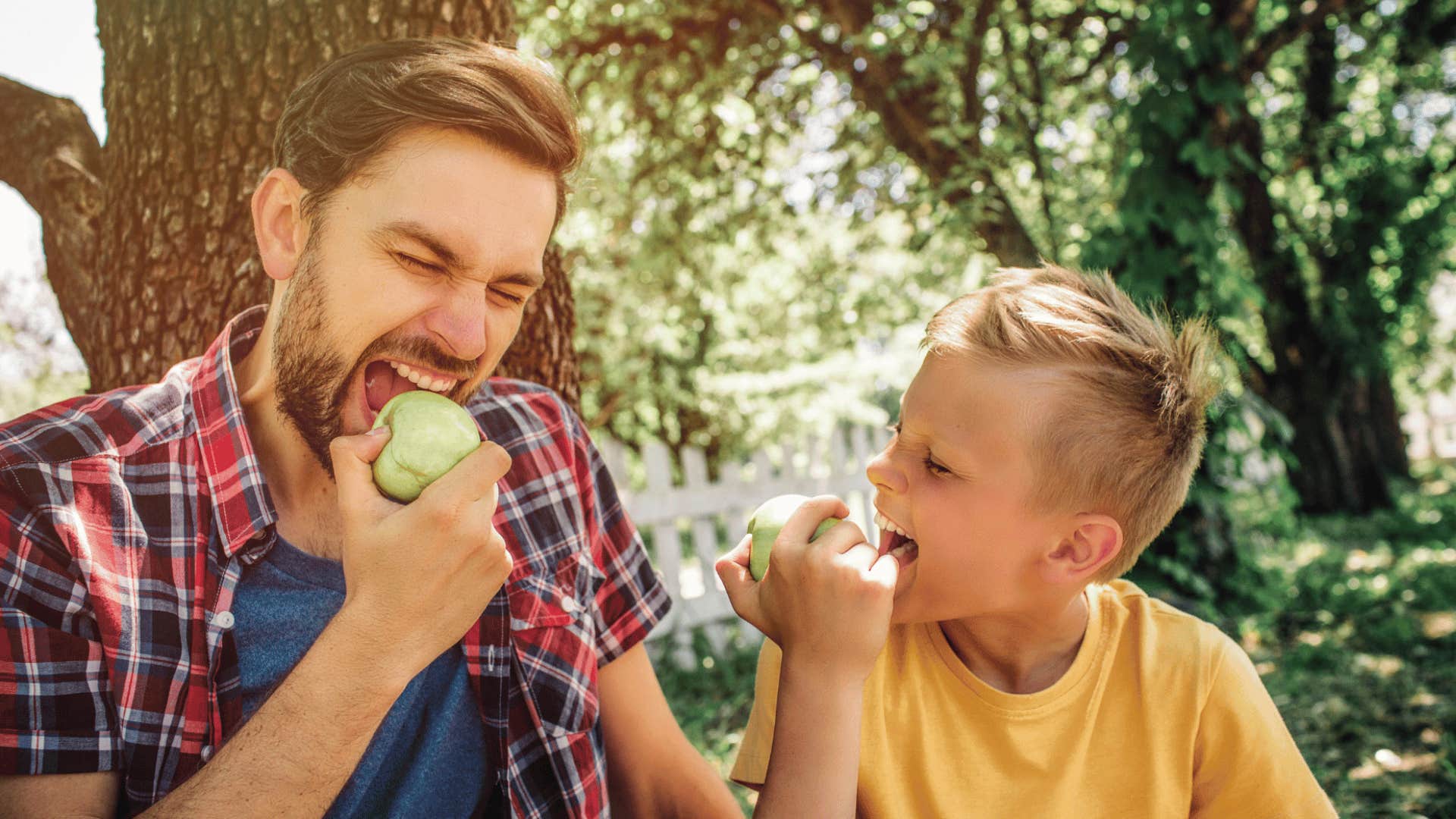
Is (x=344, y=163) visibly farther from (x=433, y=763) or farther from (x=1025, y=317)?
(x=1025, y=317)

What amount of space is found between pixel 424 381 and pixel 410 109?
0.52 metres

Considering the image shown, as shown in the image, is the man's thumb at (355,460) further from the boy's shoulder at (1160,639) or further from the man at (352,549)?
the boy's shoulder at (1160,639)

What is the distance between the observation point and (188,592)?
1.58m

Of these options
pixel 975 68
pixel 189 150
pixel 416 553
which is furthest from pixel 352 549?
pixel 975 68

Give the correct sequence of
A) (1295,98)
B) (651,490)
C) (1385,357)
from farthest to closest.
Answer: (1295,98) < (1385,357) < (651,490)

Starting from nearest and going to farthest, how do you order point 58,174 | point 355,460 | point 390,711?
point 355,460 → point 390,711 → point 58,174

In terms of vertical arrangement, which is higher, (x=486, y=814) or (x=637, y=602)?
(x=637, y=602)

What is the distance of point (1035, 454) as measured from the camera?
1841 millimetres

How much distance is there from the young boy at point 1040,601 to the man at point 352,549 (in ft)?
1.25

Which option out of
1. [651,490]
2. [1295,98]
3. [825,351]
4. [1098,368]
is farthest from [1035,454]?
[825,351]

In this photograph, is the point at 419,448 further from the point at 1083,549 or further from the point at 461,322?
the point at 1083,549

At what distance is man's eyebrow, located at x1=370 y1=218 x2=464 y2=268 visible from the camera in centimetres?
171

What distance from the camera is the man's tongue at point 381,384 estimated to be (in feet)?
5.92

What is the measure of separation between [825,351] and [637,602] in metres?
12.1
